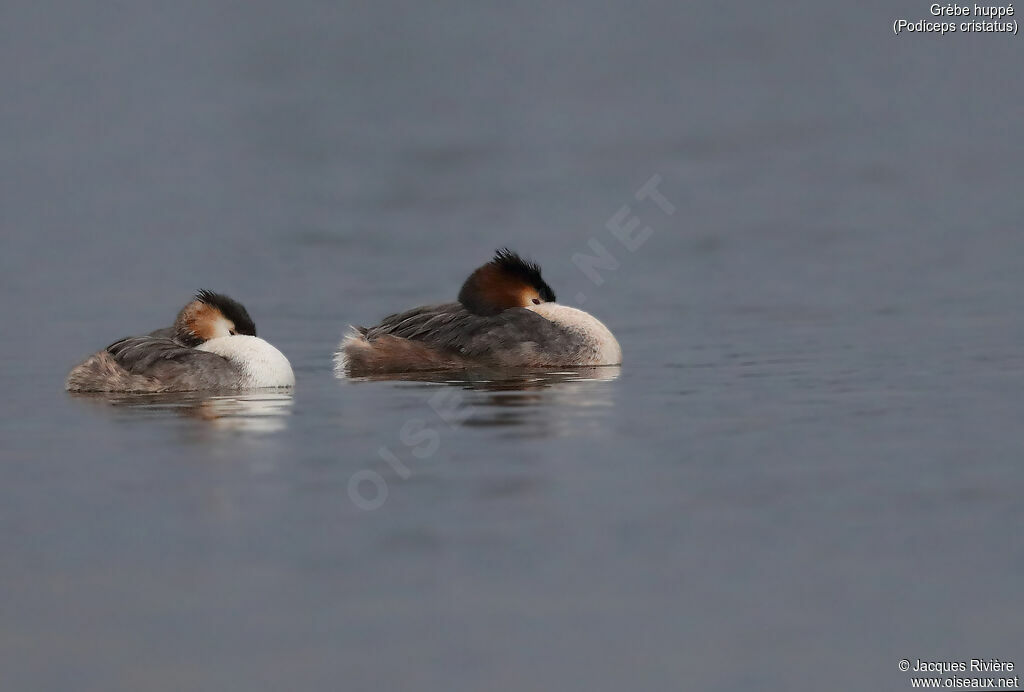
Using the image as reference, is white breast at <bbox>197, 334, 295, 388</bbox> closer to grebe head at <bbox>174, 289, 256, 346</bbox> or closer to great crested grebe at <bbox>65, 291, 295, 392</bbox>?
great crested grebe at <bbox>65, 291, 295, 392</bbox>

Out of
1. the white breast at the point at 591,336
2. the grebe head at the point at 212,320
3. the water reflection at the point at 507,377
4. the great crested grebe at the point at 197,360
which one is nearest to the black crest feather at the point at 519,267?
the white breast at the point at 591,336

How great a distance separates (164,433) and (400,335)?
410 cm

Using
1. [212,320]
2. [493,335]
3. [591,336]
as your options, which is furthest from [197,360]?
[591,336]

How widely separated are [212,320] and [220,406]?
1469 millimetres

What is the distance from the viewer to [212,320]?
1297 centimetres

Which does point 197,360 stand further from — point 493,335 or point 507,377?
point 493,335

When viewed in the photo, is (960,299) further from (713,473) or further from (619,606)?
(619,606)

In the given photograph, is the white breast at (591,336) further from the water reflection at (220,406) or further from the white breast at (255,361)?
the water reflection at (220,406)

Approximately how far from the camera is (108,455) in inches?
382

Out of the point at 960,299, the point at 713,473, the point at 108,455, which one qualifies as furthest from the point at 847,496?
the point at 960,299

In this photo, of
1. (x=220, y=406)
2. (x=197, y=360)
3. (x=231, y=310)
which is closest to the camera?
(x=220, y=406)

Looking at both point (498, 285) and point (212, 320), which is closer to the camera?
point (212, 320)

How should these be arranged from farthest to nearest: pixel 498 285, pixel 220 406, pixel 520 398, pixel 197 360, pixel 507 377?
pixel 498 285, pixel 507 377, pixel 197 360, pixel 520 398, pixel 220 406

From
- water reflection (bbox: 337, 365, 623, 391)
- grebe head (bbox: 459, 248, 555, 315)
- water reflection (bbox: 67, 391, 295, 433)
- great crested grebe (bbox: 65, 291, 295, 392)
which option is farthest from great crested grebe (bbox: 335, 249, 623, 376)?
water reflection (bbox: 67, 391, 295, 433)
